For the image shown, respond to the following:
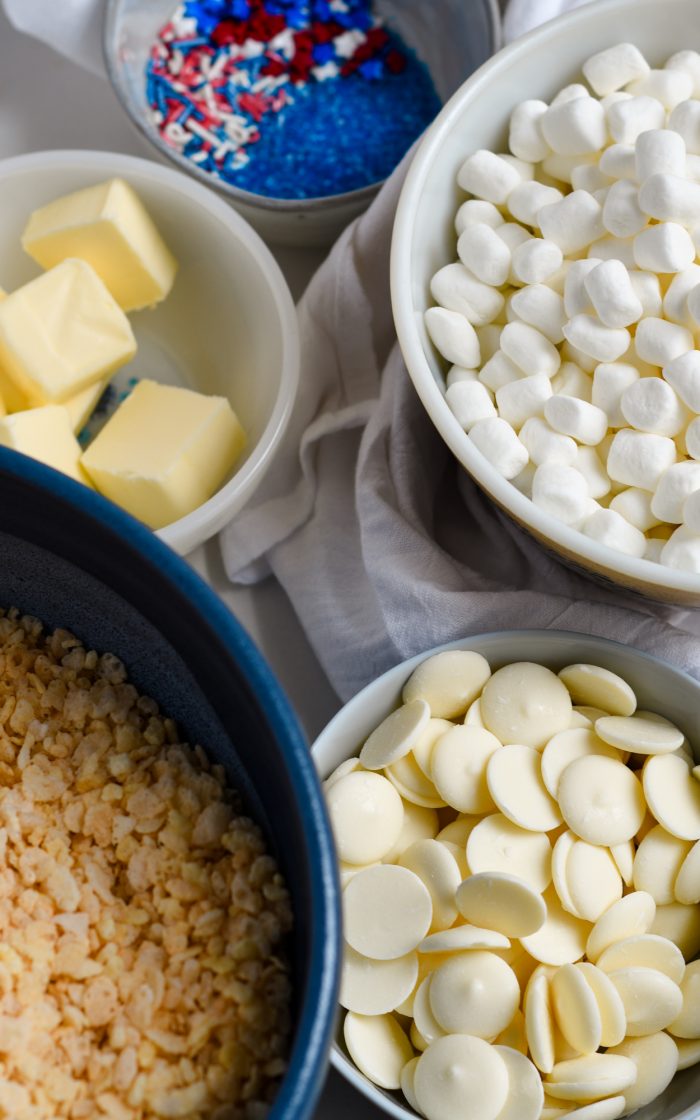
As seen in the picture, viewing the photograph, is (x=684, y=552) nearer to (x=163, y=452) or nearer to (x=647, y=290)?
(x=647, y=290)

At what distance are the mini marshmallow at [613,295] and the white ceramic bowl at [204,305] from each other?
0.21 m

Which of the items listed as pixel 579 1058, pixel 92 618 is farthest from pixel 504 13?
pixel 579 1058

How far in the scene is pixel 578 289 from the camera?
0.71 meters

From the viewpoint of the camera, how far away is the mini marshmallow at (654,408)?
0.67 meters

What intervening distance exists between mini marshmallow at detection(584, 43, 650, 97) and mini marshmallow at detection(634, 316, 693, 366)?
17 cm

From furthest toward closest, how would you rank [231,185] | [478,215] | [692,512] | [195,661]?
[231,185]
[478,215]
[692,512]
[195,661]

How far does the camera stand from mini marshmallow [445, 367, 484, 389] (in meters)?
0.73

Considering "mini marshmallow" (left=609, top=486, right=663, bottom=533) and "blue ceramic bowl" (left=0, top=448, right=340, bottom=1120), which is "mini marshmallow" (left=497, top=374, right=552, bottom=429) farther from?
"blue ceramic bowl" (left=0, top=448, right=340, bottom=1120)

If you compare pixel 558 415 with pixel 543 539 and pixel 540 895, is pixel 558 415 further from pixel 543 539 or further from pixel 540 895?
pixel 540 895

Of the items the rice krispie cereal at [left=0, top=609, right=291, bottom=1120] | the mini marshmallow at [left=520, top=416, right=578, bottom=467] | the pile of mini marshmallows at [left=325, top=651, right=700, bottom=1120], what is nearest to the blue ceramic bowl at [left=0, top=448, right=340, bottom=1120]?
the rice krispie cereal at [left=0, top=609, right=291, bottom=1120]

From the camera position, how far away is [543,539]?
2.24ft

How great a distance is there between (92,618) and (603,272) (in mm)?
333

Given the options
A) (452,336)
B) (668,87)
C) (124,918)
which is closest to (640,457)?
(452,336)

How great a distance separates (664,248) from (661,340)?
5cm
